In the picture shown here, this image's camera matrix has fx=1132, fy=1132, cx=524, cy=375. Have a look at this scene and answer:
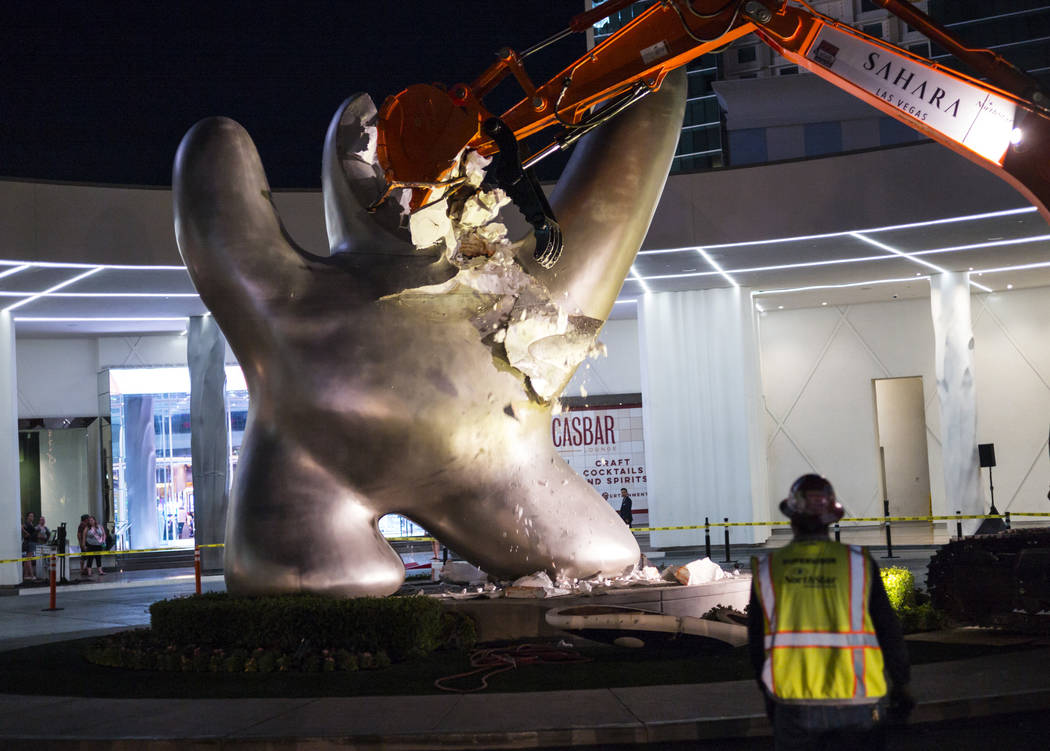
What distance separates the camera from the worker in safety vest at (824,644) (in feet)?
14.3

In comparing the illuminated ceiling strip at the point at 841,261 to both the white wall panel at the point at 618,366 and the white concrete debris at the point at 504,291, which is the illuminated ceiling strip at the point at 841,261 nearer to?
the white wall panel at the point at 618,366

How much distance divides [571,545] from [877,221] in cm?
1128

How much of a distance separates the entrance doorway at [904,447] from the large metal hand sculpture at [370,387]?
25.1 metres

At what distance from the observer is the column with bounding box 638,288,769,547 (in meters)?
25.8

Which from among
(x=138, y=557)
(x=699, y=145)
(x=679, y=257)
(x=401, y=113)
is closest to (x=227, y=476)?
(x=138, y=557)

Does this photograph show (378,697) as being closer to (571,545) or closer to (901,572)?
(571,545)

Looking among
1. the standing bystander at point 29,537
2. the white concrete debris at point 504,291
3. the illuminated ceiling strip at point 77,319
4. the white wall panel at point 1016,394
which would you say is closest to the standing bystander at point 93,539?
the standing bystander at point 29,537

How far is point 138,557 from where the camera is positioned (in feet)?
98.1

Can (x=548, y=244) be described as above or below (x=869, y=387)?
above

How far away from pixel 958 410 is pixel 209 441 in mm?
16796

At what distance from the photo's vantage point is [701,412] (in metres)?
26.0

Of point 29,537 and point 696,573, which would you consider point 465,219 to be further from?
point 29,537

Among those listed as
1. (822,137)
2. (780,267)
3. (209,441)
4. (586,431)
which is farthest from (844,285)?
(209,441)

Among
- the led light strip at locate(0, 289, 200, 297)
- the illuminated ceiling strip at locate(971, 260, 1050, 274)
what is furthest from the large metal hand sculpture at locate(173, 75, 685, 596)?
the illuminated ceiling strip at locate(971, 260, 1050, 274)
